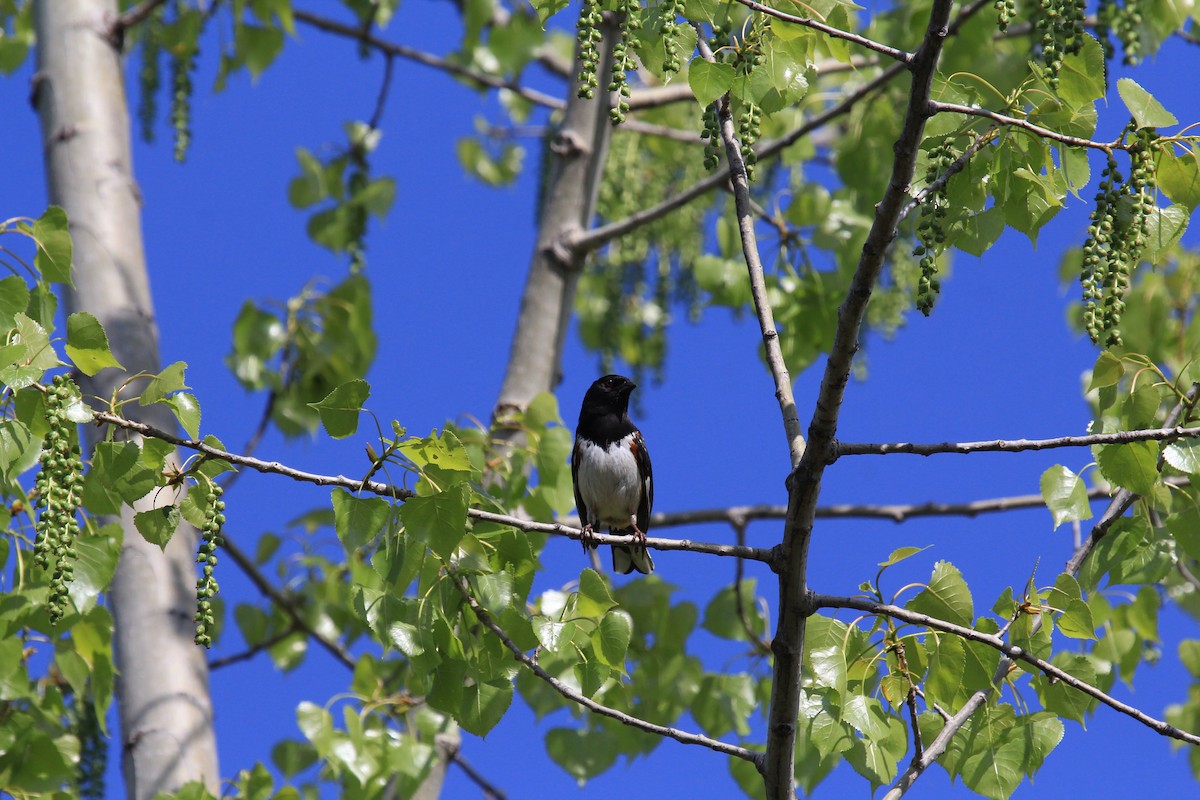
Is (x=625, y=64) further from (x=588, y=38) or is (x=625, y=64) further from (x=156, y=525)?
(x=156, y=525)

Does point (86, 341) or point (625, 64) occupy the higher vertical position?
point (625, 64)

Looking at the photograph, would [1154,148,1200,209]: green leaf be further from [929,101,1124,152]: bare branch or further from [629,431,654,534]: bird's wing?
[629,431,654,534]: bird's wing

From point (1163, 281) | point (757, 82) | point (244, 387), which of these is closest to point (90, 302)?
point (244, 387)

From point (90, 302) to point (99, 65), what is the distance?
1.14 m

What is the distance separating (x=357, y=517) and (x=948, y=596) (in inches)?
53.5

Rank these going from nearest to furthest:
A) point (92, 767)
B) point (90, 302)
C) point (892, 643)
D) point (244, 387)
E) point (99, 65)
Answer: point (892, 643) → point (92, 767) → point (90, 302) → point (99, 65) → point (244, 387)

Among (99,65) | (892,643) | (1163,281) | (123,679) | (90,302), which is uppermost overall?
(1163,281)

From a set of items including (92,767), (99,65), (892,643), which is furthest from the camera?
(99,65)

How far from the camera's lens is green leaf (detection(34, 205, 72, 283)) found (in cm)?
338

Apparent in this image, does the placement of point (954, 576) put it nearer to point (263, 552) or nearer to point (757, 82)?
point (757, 82)

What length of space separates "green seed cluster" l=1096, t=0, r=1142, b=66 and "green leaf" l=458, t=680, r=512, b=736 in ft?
9.38

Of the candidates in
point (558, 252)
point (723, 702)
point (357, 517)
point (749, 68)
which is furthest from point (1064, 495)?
point (558, 252)

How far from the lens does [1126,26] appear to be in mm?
4254

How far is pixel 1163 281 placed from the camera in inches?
264
